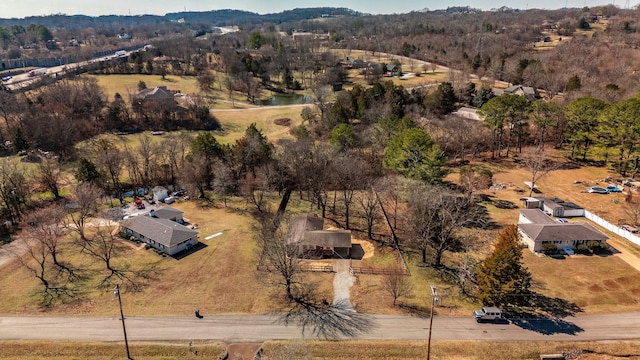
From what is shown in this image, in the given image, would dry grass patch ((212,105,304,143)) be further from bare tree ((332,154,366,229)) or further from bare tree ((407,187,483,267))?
bare tree ((407,187,483,267))

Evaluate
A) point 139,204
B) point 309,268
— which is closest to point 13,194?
point 139,204

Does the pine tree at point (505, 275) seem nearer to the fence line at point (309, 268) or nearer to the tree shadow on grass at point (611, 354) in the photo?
the tree shadow on grass at point (611, 354)

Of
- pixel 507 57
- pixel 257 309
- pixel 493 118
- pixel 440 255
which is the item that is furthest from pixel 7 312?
pixel 507 57

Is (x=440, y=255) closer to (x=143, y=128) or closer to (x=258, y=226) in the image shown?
(x=258, y=226)

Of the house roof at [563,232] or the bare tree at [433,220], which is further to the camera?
the house roof at [563,232]

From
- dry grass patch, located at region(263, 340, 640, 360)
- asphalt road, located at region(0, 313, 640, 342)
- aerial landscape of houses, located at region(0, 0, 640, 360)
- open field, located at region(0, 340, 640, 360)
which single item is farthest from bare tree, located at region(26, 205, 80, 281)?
dry grass patch, located at region(263, 340, 640, 360)

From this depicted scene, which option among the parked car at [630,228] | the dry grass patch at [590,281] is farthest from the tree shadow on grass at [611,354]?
the parked car at [630,228]
